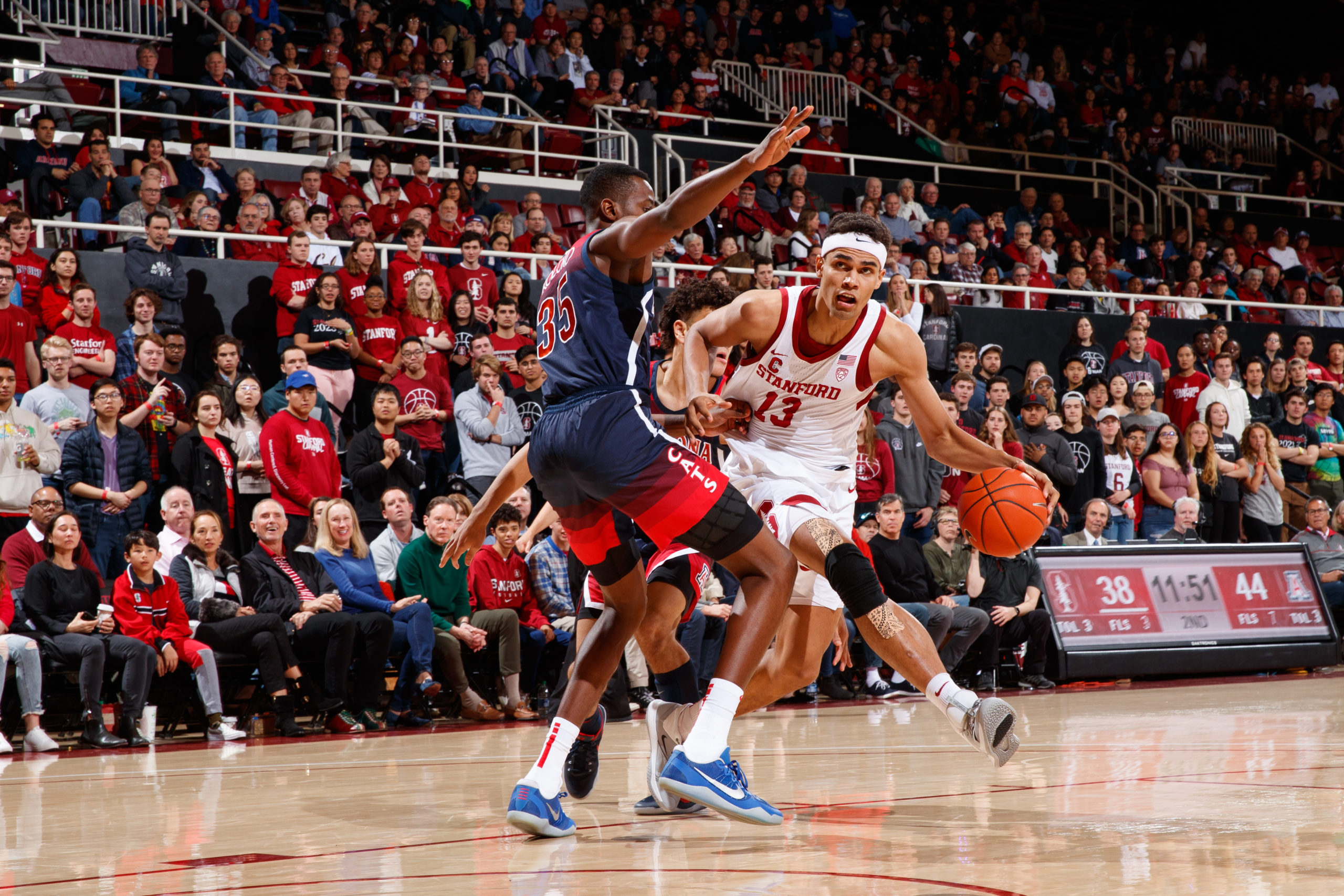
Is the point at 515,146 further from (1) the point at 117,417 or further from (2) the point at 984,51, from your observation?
(2) the point at 984,51

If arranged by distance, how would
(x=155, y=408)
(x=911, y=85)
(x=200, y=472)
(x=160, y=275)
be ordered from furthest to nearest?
1. (x=911, y=85)
2. (x=160, y=275)
3. (x=155, y=408)
4. (x=200, y=472)

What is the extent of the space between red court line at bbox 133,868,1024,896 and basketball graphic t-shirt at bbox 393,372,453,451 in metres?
7.34

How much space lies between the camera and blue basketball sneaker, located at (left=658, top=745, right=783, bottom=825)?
3924 mm

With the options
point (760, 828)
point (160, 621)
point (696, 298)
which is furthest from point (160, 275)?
point (760, 828)

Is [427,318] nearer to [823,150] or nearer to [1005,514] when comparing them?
[1005,514]

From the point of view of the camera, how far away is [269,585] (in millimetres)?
8758

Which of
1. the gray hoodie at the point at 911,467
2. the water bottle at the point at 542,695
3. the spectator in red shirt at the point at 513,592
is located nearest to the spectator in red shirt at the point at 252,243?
the spectator in red shirt at the point at 513,592

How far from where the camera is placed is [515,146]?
1555 cm

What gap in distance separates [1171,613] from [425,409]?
19.9 ft

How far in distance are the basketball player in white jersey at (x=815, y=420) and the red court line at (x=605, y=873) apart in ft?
3.68

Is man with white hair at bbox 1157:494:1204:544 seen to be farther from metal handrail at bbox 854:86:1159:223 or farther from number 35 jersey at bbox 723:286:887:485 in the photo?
number 35 jersey at bbox 723:286:887:485

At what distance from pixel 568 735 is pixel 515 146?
12.2 meters

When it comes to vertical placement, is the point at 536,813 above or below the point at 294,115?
below

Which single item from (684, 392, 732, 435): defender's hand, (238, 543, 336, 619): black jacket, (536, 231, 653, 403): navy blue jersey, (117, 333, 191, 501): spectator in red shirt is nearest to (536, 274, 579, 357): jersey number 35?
(536, 231, 653, 403): navy blue jersey
